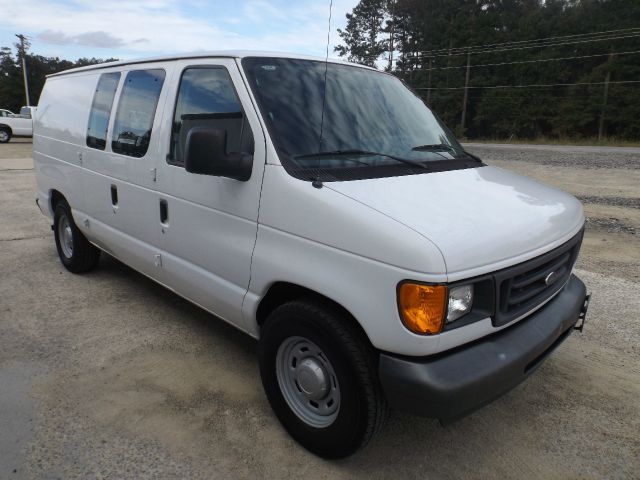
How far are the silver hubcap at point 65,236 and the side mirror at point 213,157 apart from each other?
328 centimetres

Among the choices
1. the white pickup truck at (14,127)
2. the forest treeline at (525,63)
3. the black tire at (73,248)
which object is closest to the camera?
the black tire at (73,248)

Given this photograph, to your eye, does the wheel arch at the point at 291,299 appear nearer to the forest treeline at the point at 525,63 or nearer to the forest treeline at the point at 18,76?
the forest treeline at the point at 525,63

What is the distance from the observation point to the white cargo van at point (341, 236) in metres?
2.07

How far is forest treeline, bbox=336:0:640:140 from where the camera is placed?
4519cm

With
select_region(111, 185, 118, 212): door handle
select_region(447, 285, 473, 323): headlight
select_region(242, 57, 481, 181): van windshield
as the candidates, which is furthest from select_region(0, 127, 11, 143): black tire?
select_region(447, 285, 473, 323): headlight

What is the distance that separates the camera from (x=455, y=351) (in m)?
2.16

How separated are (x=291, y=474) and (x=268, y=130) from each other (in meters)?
1.78

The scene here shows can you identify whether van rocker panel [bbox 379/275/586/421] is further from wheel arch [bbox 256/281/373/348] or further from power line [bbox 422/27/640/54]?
power line [bbox 422/27/640/54]

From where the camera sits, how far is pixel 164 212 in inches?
133

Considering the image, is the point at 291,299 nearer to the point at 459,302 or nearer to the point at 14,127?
the point at 459,302

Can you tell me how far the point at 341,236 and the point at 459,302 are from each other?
0.59m

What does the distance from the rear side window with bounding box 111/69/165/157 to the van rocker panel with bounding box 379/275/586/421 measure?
2.48 m

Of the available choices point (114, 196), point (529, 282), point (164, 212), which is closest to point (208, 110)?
point (164, 212)

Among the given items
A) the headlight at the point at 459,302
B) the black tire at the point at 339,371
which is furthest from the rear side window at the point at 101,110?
the headlight at the point at 459,302
